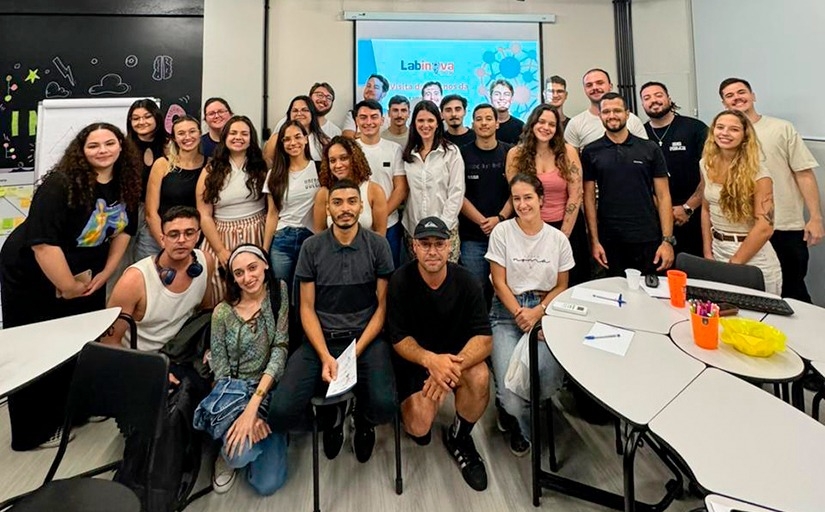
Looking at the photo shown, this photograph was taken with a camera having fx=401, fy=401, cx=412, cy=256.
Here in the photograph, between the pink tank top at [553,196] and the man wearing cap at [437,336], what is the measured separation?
2.94ft

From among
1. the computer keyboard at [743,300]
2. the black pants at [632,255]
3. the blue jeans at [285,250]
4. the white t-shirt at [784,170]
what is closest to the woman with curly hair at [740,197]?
the black pants at [632,255]

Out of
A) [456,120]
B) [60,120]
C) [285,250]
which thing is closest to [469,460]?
[285,250]

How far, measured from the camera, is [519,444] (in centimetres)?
206

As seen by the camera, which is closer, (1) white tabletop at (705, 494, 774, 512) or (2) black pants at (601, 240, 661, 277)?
(1) white tabletop at (705, 494, 774, 512)

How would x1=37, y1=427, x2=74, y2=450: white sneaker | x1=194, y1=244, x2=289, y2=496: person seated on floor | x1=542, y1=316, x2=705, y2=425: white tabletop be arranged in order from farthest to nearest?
x1=37, y1=427, x2=74, y2=450: white sneaker, x1=194, y1=244, x2=289, y2=496: person seated on floor, x1=542, y1=316, x2=705, y2=425: white tabletop

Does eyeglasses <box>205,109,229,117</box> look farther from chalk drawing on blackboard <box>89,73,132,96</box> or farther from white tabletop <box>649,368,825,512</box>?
white tabletop <box>649,368,825,512</box>

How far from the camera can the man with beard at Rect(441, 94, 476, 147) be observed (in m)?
2.91

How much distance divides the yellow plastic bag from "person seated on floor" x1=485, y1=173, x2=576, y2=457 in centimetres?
84

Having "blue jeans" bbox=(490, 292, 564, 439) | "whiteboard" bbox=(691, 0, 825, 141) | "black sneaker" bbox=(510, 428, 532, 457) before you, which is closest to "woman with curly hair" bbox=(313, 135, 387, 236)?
"blue jeans" bbox=(490, 292, 564, 439)

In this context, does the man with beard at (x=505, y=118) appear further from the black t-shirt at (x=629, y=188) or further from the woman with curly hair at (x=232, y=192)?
the woman with curly hair at (x=232, y=192)

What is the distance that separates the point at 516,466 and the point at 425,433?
476mm

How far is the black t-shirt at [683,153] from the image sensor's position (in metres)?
3.09

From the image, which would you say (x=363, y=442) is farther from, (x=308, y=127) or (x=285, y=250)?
(x=308, y=127)

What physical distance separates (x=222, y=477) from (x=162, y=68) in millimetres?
3623
